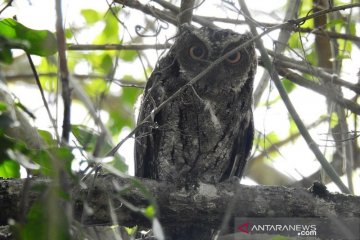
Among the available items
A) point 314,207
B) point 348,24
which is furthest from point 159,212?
point 348,24

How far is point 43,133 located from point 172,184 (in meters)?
0.66

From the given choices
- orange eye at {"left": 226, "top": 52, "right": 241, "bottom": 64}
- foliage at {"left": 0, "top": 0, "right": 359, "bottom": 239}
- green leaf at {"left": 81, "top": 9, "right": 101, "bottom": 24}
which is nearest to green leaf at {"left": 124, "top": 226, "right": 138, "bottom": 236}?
foliage at {"left": 0, "top": 0, "right": 359, "bottom": 239}

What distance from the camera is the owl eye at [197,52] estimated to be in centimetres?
370

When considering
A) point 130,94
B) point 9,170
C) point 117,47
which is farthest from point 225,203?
point 130,94

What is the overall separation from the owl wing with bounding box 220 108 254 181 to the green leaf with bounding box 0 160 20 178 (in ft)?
5.64

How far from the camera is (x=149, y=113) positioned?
11.5 feet

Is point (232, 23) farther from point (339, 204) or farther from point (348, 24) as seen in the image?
point (339, 204)

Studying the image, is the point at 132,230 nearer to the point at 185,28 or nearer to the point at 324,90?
the point at 185,28

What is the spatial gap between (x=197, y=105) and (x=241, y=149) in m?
0.52

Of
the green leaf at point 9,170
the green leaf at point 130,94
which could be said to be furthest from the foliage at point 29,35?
the green leaf at point 130,94

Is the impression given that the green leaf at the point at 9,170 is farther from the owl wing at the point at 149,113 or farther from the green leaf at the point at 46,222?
the owl wing at the point at 149,113

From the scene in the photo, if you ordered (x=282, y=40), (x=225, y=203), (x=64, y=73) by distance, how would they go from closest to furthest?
1. (x=64, y=73)
2. (x=225, y=203)
3. (x=282, y=40)

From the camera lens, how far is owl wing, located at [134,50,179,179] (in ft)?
11.7

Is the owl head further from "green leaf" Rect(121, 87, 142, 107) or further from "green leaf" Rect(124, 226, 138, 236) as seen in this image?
"green leaf" Rect(121, 87, 142, 107)
